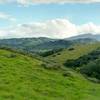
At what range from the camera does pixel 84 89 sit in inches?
1580

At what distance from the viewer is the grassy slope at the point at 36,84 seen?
32562mm

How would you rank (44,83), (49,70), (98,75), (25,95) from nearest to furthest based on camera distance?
(25,95)
(44,83)
(49,70)
(98,75)

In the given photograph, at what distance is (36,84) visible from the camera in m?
37.8

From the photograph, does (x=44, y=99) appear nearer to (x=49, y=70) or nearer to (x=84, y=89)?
(x=84, y=89)

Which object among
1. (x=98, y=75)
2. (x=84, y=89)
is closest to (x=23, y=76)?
(x=84, y=89)

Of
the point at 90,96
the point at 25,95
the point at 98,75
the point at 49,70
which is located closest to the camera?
the point at 25,95

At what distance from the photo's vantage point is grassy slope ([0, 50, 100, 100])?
32.6 metres

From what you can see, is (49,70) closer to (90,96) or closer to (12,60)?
(12,60)

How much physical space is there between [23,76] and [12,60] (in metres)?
10.8

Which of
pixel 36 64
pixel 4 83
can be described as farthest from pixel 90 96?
pixel 36 64

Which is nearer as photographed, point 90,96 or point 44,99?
point 44,99

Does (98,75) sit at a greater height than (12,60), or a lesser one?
lesser

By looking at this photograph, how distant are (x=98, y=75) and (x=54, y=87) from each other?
109 ft

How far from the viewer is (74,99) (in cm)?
Answer: 3309
